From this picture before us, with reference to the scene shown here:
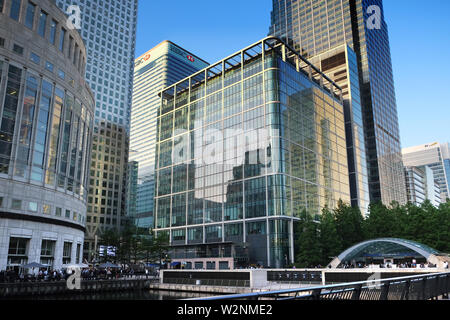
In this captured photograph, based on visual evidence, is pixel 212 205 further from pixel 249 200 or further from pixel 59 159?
pixel 59 159

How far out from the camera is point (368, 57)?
146750 mm

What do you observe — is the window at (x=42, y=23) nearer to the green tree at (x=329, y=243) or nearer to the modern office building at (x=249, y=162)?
the modern office building at (x=249, y=162)

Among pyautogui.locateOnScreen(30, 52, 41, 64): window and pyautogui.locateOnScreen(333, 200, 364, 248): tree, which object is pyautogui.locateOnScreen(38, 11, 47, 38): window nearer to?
pyautogui.locateOnScreen(30, 52, 41, 64): window

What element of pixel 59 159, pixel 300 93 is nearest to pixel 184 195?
pixel 300 93

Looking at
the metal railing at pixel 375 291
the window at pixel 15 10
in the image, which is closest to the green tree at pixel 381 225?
the metal railing at pixel 375 291

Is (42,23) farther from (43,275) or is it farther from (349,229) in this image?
(349,229)

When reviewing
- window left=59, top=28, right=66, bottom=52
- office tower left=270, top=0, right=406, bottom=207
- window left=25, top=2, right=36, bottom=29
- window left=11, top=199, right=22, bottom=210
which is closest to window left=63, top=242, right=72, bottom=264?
window left=11, top=199, right=22, bottom=210

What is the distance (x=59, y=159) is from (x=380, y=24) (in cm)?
15806

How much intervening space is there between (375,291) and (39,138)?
54030 millimetres

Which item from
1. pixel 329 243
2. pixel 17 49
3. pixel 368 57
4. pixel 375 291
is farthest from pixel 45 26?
pixel 368 57

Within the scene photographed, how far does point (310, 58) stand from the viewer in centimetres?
14688

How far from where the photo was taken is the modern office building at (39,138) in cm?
4984

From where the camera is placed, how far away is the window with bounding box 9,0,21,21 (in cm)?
5359

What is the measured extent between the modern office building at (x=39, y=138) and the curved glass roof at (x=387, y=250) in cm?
4291
